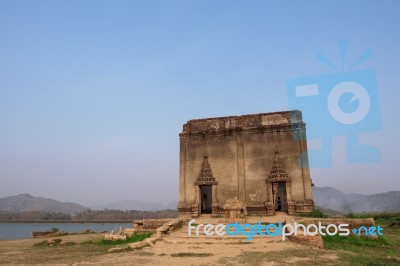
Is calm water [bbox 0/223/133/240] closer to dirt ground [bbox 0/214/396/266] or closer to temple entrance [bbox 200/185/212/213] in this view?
temple entrance [bbox 200/185/212/213]

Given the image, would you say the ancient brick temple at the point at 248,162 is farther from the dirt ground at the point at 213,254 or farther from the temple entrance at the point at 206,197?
the dirt ground at the point at 213,254

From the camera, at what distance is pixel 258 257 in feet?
28.9

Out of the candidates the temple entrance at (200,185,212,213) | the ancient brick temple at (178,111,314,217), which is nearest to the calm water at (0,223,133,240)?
the temple entrance at (200,185,212,213)

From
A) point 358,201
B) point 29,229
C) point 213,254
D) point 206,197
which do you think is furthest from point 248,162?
point 358,201

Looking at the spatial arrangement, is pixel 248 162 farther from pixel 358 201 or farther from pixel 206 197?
pixel 358 201

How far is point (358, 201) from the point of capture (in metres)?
147

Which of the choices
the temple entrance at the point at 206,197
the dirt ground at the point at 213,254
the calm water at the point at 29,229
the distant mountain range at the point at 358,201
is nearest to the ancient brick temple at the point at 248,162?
the temple entrance at the point at 206,197

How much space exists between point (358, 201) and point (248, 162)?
148274 millimetres

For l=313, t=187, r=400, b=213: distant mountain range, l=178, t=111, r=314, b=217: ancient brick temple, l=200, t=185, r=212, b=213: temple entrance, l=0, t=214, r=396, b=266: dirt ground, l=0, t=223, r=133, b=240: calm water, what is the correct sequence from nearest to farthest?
l=0, t=214, r=396, b=266: dirt ground, l=178, t=111, r=314, b=217: ancient brick temple, l=200, t=185, r=212, b=213: temple entrance, l=0, t=223, r=133, b=240: calm water, l=313, t=187, r=400, b=213: distant mountain range

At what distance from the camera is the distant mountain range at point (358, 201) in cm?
12647

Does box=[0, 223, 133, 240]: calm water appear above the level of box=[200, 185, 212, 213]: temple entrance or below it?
below

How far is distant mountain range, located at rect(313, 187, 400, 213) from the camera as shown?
415 ft

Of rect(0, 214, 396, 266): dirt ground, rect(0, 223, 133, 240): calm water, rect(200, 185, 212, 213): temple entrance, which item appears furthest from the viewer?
rect(0, 223, 133, 240): calm water

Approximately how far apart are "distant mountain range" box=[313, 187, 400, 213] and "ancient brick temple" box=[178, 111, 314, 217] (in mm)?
107635
